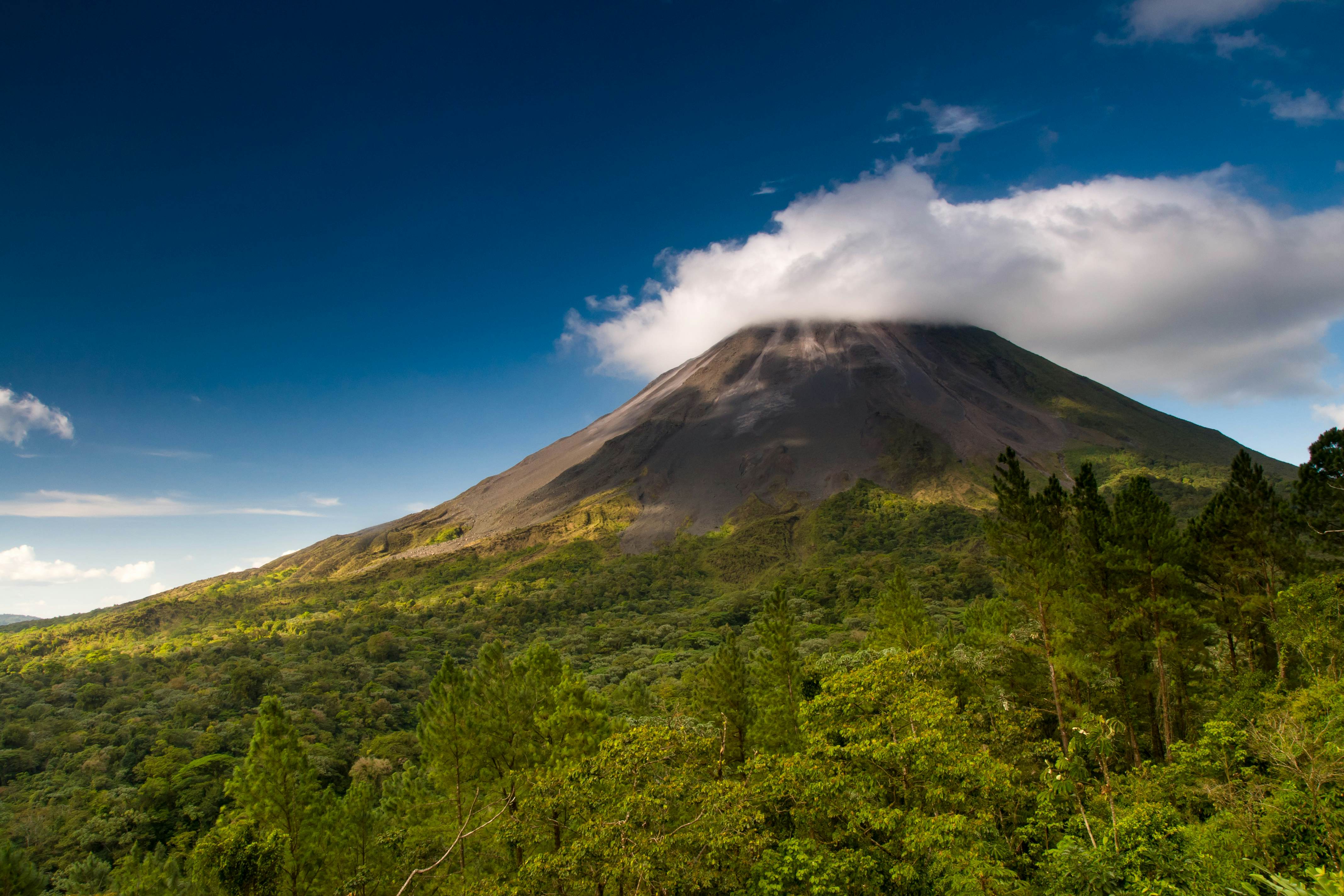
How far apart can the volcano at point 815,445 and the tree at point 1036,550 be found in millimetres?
113793

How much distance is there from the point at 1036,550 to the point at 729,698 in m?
12.0

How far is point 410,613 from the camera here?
4286 inches

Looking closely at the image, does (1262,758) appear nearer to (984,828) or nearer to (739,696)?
(984,828)

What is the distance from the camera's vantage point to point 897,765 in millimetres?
14016

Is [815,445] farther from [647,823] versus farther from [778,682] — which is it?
[647,823]

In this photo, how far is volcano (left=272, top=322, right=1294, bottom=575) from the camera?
141000 millimetres

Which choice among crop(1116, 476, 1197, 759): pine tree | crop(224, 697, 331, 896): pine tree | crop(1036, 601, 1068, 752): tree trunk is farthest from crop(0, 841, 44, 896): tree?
crop(1116, 476, 1197, 759): pine tree

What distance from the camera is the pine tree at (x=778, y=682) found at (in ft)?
79.2

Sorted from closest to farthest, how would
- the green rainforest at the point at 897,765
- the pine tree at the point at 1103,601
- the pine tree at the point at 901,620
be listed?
the green rainforest at the point at 897,765
the pine tree at the point at 1103,601
the pine tree at the point at 901,620

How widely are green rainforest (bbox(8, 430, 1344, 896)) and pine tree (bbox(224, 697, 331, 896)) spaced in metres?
0.08

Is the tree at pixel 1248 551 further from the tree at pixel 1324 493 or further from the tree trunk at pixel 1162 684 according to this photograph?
the tree trunk at pixel 1162 684

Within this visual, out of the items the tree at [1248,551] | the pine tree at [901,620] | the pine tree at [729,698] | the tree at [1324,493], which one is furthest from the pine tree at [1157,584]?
the pine tree at [729,698]

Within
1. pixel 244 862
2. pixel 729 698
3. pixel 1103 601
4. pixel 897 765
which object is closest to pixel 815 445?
pixel 729 698

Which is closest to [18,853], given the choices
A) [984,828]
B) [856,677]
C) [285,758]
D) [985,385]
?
[285,758]
